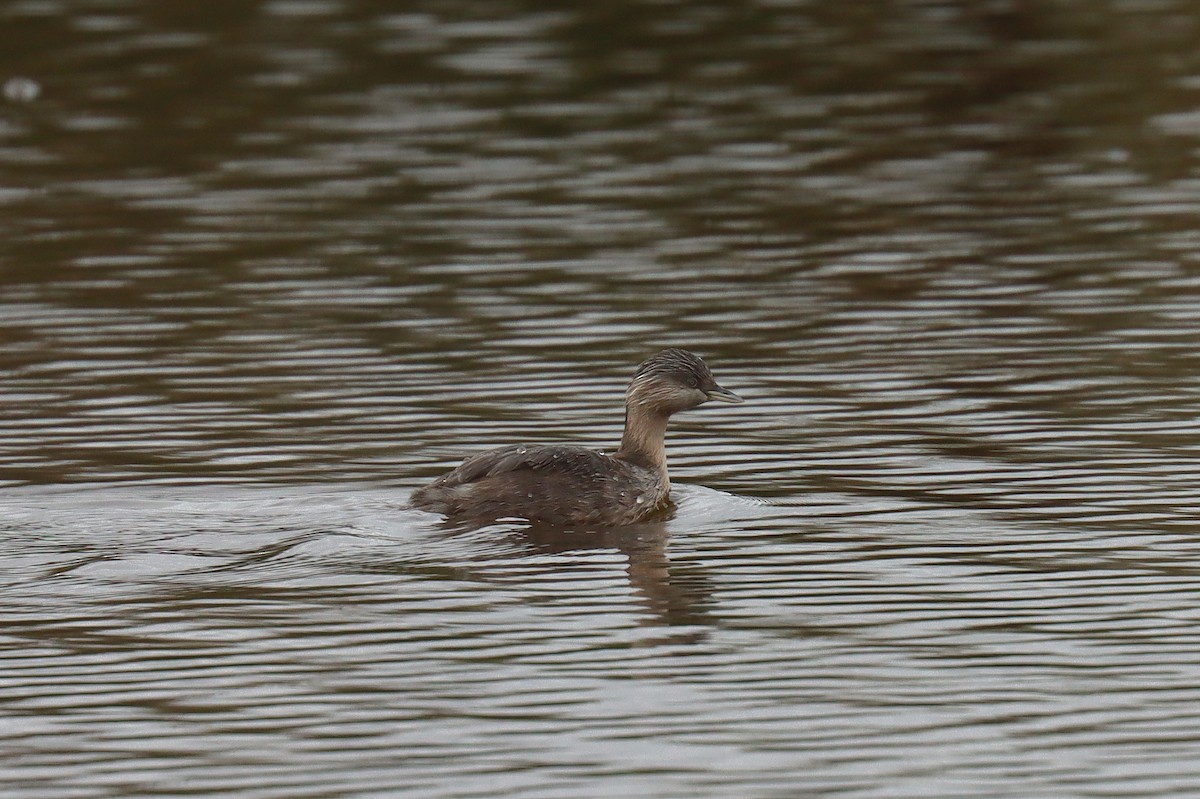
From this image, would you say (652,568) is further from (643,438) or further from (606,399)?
(606,399)

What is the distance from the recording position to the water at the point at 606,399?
9.49m

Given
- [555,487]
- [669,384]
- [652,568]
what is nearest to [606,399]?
[669,384]

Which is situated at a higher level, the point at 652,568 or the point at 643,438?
the point at 643,438

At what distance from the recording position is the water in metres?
9.49

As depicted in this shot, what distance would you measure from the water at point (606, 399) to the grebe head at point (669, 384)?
50 cm

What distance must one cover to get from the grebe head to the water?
1.65 feet

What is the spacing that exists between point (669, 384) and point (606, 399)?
5.87 ft

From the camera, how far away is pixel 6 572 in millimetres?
11812

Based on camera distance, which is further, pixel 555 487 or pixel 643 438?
pixel 643 438

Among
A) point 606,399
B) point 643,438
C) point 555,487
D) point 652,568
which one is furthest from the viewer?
point 606,399

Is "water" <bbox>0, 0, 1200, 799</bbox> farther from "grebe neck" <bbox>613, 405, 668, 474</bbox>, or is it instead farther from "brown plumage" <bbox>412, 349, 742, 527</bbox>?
"grebe neck" <bbox>613, 405, 668, 474</bbox>

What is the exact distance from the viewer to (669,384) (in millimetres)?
14227

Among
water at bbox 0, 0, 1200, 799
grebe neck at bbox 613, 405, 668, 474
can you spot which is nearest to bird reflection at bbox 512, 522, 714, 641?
water at bbox 0, 0, 1200, 799

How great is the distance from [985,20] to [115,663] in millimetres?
22758
